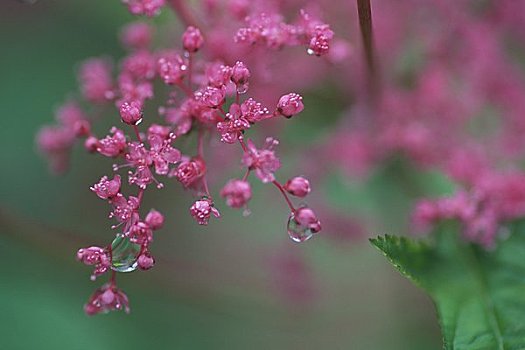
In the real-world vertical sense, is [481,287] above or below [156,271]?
below

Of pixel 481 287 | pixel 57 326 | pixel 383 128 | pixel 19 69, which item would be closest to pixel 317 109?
pixel 383 128

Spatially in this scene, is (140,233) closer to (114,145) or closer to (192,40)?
Answer: (114,145)

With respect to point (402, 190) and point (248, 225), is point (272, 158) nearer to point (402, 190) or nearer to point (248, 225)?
point (402, 190)

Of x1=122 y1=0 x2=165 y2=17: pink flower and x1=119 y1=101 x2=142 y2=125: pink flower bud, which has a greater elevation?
x1=122 y1=0 x2=165 y2=17: pink flower

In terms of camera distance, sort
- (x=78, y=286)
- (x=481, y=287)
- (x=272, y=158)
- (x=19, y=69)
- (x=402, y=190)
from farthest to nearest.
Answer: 1. (x=19, y=69)
2. (x=78, y=286)
3. (x=402, y=190)
4. (x=481, y=287)
5. (x=272, y=158)

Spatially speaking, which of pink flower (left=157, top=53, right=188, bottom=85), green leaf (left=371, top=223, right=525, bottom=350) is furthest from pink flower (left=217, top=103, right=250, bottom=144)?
green leaf (left=371, top=223, right=525, bottom=350)

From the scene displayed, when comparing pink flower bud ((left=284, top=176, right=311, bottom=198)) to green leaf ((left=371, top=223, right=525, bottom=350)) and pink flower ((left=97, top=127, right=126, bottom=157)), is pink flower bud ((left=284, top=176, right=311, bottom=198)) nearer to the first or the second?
green leaf ((left=371, top=223, right=525, bottom=350))

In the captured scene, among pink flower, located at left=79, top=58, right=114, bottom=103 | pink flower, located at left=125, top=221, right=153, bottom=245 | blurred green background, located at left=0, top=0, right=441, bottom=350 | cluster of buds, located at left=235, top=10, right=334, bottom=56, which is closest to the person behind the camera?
pink flower, located at left=125, top=221, right=153, bottom=245
